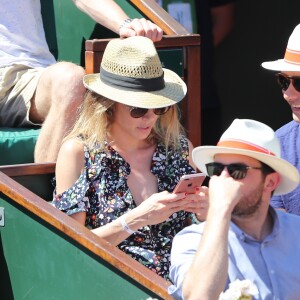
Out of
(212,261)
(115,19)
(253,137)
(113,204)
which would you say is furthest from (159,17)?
(212,261)

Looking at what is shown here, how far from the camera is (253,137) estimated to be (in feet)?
11.0

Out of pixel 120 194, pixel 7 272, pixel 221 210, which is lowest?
pixel 7 272

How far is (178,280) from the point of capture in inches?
130

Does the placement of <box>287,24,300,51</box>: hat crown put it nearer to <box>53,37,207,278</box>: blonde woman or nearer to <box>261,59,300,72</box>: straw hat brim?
<box>261,59,300,72</box>: straw hat brim

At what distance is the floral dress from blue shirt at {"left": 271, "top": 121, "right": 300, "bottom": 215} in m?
0.39

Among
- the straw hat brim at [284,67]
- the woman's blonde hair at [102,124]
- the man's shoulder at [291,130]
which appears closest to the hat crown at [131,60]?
the woman's blonde hair at [102,124]

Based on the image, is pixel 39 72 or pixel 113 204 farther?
pixel 39 72

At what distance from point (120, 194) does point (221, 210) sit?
1.07 meters

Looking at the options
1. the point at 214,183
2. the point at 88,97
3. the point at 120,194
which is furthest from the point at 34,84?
the point at 214,183

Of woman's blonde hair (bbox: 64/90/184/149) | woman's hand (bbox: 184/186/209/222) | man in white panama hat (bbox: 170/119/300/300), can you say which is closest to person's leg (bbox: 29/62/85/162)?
woman's blonde hair (bbox: 64/90/184/149)

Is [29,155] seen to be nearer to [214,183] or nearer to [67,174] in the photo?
[67,174]

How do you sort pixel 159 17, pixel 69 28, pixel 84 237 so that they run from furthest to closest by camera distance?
pixel 69 28 < pixel 159 17 < pixel 84 237

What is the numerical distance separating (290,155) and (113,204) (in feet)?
2.40

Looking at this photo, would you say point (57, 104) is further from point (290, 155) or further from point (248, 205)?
point (248, 205)
